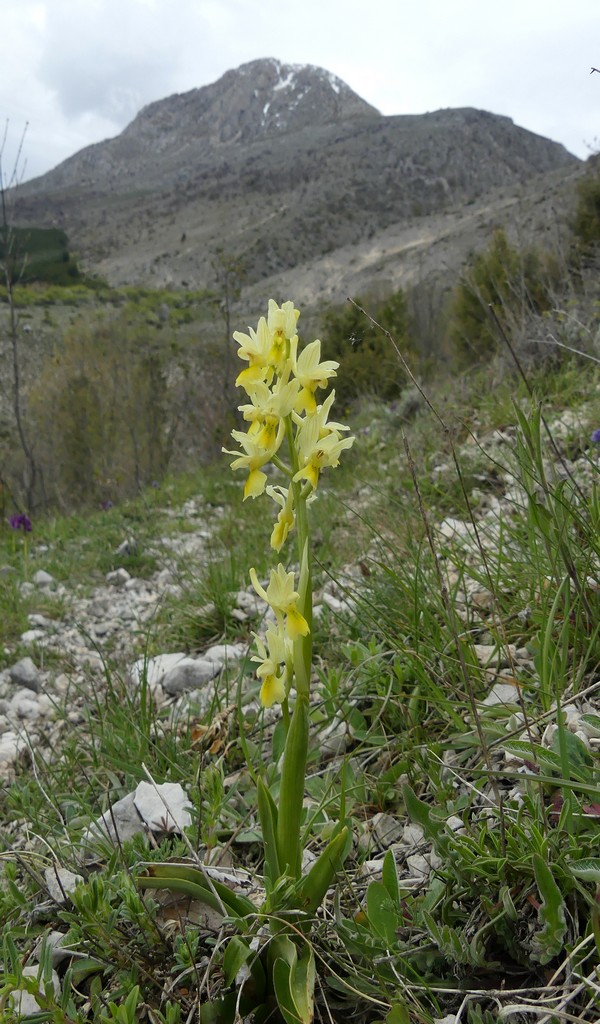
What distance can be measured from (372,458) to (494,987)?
4.52m

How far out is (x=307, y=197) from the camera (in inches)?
2731

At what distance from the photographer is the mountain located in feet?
181

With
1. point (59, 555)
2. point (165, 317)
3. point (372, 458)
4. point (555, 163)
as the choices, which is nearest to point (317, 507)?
point (372, 458)

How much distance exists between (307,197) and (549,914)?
76.8 meters

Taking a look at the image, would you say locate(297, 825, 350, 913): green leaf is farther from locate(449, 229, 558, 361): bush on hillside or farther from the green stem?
locate(449, 229, 558, 361): bush on hillside

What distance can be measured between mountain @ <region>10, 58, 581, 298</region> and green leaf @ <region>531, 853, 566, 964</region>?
2595 cm

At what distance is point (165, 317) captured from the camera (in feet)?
108

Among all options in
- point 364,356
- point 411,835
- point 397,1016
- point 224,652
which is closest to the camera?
Answer: point 397,1016

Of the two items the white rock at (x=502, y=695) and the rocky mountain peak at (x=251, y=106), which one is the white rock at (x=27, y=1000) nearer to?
the white rock at (x=502, y=695)

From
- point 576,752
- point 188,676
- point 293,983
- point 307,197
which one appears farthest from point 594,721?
point 307,197

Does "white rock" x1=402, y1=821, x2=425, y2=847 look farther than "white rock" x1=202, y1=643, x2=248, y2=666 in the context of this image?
No

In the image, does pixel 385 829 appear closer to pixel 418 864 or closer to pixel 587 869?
pixel 418 864

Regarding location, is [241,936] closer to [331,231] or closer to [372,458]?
[372,458]

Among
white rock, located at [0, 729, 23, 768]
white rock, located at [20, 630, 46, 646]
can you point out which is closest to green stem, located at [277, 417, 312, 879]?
white rock, located at [0, 729, 23, 768]
